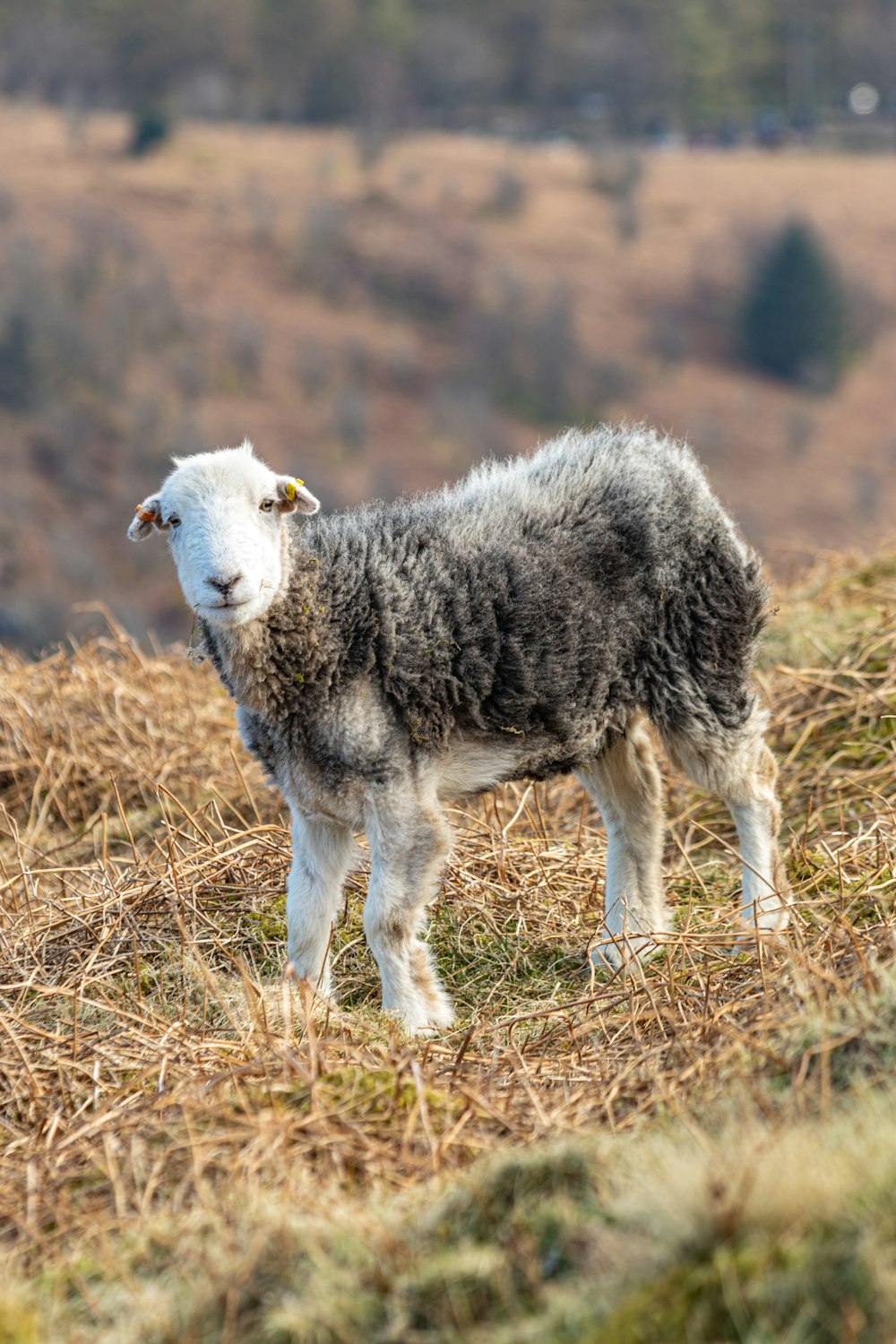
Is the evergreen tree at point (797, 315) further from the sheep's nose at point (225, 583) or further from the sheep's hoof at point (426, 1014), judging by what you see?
the sheep's nose at point (225, 583)

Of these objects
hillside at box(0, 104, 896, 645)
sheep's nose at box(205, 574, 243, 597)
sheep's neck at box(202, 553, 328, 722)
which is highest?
sheep's nose at box(205, 574, 243, 597)

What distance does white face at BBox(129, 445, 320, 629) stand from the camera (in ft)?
15.4

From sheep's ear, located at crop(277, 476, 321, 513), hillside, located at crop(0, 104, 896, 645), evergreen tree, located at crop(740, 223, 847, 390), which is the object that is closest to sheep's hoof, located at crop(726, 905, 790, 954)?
sheep's ear, located at crop(277, 476, 321, 513)

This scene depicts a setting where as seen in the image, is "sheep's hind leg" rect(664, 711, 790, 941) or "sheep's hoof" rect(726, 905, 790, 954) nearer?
"sheep's hoof" rect(726, 905, 790, 954)

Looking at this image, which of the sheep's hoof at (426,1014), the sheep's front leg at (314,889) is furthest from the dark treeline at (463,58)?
the sheep's hoof at (426,1014)

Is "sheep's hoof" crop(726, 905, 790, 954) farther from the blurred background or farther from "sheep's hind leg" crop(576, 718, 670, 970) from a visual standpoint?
the blurred background

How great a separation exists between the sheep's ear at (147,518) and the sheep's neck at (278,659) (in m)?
0.46

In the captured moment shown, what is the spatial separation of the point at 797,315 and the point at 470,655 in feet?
184

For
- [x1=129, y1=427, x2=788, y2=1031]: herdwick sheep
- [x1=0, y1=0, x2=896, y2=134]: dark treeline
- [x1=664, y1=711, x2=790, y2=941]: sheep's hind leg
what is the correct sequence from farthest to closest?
[x1=0, y1=0, x2=896, y2=134]: dark treeline → [x1=664, y1=711, x2=790, y2=941]: sheep's hind leg → [x1=129, y1=427, x2=788, y2=1031]: herdwick sheep

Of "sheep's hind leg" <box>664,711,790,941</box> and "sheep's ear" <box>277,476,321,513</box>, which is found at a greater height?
"sheep's ear" <box>277,476,321,513</box>

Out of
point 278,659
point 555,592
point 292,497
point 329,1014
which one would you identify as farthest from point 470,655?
point 329,1014

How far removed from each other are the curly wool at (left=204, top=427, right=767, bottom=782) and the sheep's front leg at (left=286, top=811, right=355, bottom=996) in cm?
35

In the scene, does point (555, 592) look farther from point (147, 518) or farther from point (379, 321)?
point (379, 321)

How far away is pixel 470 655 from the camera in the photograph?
5.09m
